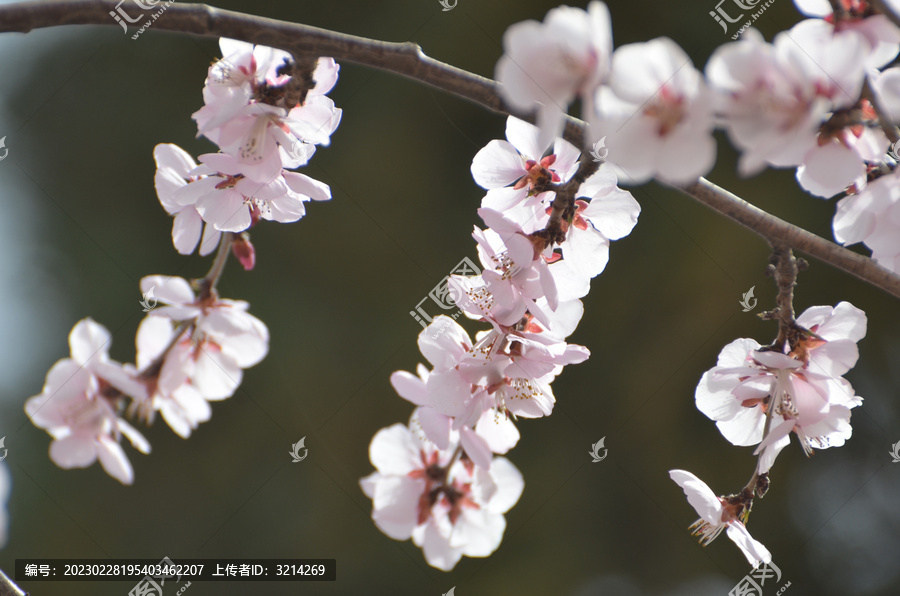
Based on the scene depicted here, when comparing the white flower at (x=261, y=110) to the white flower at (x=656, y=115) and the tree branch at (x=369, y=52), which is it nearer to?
the tree branch at (x=369, y=52)

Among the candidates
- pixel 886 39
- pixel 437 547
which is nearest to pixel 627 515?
pixel 437 547

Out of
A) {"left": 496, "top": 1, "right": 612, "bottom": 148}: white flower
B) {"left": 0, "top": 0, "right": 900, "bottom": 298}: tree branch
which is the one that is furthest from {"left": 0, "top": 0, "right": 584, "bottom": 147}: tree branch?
{"left": 496, "top": 1, "right": 612, "bottom": 148}: white flower

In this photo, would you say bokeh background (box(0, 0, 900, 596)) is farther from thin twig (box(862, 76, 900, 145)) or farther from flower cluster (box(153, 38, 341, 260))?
thin twig (box(862, 76, 900, 145))

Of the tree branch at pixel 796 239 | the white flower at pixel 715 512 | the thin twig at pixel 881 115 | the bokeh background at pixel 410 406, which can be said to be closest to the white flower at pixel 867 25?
the thin twig at pixel 881 115

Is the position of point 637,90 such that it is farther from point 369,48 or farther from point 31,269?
point 31,269

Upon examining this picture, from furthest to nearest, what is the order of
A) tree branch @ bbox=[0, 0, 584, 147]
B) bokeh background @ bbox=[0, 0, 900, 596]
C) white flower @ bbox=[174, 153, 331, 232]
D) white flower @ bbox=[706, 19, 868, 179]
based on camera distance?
bokeh background @ bbox=[0, 0, 900, 596] → white flower @ bbox=[174, 153, 331, 232] → tree branch @ bbox=[0, 0, 584, 147] → white flower @ bbox=[706, 19, 868, 179]

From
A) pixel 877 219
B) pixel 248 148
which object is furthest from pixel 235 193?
pixel 877 219
